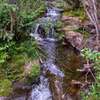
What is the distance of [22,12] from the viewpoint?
25.1 ft

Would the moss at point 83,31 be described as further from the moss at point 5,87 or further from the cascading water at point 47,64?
the moss at point 5,87

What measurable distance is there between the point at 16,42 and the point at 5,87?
6.74 feet

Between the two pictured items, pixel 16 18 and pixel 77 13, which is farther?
pixel 77 13

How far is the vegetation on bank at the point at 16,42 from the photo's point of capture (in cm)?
648

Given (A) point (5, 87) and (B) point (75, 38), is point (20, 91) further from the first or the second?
(B) point (75, 38)

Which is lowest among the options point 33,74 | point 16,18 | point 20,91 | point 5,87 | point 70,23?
point 20,91

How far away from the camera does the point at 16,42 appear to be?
773cm

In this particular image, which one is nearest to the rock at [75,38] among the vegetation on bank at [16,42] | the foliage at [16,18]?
the vegetation on bank at [16,42]

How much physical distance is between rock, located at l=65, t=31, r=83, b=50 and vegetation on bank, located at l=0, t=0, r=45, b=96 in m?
1.35

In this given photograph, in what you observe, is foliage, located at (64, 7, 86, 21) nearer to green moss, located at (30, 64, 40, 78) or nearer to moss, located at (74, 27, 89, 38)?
moss, located at (74, 27, 89, 38)

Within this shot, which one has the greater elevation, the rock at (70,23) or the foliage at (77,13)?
the foliage at (77,13)

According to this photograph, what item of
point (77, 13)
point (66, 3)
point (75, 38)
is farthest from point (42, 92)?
point (66, 3)

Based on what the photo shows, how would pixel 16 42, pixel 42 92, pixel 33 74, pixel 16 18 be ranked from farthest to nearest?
pixel 16 42, pixel 16 18, pixel 33 74, pixel 42 92

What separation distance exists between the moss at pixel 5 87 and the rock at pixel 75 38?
9.67 feet
